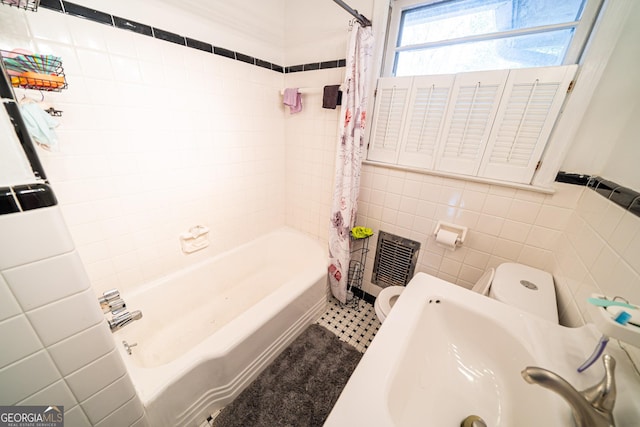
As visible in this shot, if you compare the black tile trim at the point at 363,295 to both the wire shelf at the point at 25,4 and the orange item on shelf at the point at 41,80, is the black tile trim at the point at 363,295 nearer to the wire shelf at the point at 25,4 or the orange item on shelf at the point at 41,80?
the orange item on shelf at the point at 41,80

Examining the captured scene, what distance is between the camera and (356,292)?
1949mm

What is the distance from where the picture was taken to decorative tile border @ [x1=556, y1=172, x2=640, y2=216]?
61 centimetres

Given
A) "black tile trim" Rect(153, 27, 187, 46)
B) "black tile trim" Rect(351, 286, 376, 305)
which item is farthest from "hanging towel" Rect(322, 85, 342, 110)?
"black tile trim" Rect(351, 286, 376, 305)

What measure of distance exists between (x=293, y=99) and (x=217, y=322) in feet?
5.79

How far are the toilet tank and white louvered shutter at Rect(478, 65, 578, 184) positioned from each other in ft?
1.48

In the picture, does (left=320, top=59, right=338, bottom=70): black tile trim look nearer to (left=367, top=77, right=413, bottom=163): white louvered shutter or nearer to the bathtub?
(left=367, top=77, right=413, bottom=163): white louvered shutter

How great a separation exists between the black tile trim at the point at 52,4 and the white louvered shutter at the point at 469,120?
72.3 inches

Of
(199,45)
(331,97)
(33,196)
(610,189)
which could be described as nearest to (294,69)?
(331,97)

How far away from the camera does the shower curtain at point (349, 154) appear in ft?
4.34

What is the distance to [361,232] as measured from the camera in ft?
5.33

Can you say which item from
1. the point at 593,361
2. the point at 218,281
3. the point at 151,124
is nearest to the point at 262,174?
the point at 151,124

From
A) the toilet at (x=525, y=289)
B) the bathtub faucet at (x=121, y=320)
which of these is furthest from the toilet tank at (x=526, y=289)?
the bathtub faucet at (x=121, y=320)

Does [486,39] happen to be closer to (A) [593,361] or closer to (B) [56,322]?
(A) [593,361]

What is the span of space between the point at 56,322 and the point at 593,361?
1232mm
